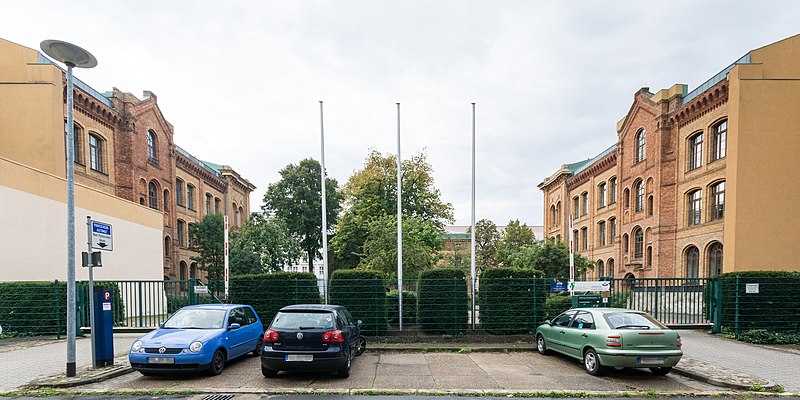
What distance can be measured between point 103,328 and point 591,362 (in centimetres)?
1066

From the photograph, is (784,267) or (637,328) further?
(784,267)

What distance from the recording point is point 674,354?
26.4 ft

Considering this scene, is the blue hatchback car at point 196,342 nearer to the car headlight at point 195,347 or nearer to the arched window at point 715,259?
the car headlight at point 195,347

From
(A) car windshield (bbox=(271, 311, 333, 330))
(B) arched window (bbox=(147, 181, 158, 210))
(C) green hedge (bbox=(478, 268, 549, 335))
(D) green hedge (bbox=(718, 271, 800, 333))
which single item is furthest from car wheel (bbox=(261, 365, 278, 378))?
(B) arched window (bbox=(147, 181, 158, 210))

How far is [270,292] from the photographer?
13.2 meters

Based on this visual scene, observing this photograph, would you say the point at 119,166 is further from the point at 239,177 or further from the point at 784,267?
the point at 784,267

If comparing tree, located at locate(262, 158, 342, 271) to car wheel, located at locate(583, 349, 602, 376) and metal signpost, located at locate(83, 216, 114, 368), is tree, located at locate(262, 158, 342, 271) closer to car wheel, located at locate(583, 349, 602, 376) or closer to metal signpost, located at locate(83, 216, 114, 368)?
metal signpost, located at locate(83, 216, 114, 368)

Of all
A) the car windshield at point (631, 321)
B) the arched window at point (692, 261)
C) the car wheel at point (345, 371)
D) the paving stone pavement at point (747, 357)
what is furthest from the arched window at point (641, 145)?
the car wheel at point (345, 371)

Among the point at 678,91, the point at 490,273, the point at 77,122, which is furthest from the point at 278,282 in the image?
the point at 678,91

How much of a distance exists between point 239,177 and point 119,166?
67.3 ft

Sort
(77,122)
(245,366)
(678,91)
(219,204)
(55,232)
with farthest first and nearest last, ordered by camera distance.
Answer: (219,204)
(678,91)
(77,122)
(55,232)
(245,366)

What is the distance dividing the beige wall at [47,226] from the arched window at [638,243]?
105 feet

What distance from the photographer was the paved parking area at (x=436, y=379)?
779cm

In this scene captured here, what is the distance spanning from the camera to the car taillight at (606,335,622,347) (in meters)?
8.06
